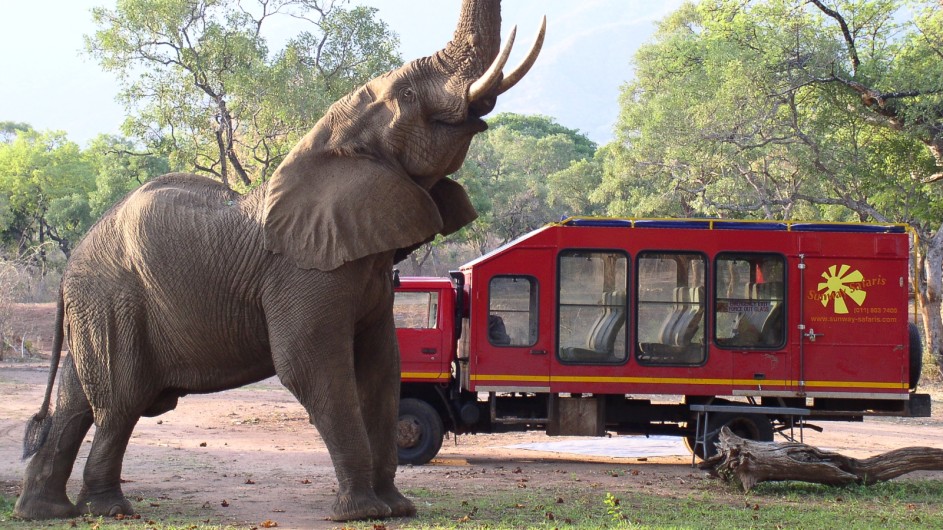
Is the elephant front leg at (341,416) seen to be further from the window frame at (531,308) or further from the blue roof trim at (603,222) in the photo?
the blue roof trim at (603,222)

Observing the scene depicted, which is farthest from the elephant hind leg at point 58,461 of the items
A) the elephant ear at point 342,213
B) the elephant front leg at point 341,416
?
the elephant ear at point 342,213

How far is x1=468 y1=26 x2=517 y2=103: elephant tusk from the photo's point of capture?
6672 millimetres

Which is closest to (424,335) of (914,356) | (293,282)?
(914,356)

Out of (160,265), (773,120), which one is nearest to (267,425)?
(160,265)

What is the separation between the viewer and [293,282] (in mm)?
7332

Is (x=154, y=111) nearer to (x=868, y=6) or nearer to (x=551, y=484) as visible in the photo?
(x=551, y=484)

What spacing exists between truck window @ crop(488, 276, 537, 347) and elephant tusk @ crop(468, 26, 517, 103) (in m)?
5.95

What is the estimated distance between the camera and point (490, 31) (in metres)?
7.09

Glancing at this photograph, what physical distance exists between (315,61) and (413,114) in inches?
554

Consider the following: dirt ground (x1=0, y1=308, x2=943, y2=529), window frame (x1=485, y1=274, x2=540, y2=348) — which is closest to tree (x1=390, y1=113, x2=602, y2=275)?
dirt ground (x1=0, y1=308, x2=943, y2=529)

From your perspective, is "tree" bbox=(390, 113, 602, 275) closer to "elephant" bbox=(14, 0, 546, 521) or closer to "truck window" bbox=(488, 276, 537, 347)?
"truck window" bbox=(488, 276, 537, 347)

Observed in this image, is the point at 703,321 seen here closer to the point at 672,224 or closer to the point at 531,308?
the point at 672,224

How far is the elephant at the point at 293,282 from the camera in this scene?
7.24m

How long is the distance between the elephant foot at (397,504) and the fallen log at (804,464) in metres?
3.76
